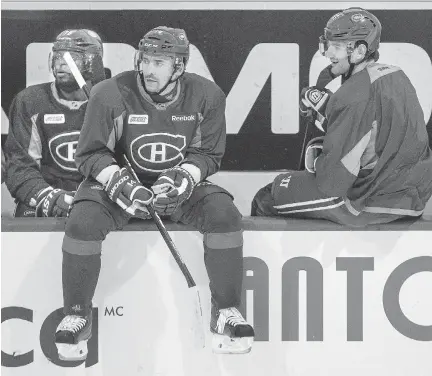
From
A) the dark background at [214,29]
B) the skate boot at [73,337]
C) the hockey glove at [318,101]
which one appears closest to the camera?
the skate boot at [73,337]

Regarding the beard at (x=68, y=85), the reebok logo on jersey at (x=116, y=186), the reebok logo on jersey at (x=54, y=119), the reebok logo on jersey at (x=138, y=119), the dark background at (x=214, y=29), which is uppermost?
the dark background at (x=214, y=29)

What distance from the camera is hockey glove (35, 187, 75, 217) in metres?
4.01

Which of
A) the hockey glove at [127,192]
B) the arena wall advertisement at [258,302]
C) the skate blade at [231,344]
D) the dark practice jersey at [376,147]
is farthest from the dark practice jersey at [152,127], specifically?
the skate blade at [231,344]

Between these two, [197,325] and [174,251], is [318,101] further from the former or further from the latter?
[197,325]

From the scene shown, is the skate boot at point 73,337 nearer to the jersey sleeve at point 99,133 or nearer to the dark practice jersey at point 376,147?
the jersey sleeve at point 99,133

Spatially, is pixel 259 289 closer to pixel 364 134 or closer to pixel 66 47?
pixel 364 134

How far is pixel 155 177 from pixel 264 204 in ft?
1.38

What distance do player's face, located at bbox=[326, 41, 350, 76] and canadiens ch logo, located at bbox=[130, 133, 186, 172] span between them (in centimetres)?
55

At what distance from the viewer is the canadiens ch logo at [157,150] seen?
382 cm

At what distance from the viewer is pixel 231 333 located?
3.65 metres

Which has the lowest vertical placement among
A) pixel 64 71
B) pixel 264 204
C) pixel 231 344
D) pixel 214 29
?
pixel 231 344

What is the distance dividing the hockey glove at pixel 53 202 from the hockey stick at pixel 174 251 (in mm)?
307

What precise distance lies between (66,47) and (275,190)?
92 cm

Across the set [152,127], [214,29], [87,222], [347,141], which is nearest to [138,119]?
[152,127]
